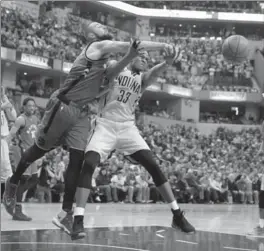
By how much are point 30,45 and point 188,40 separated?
17174 millimetres

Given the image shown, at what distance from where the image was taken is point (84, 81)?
5.51 m

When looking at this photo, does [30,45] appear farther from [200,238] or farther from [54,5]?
[200,238]

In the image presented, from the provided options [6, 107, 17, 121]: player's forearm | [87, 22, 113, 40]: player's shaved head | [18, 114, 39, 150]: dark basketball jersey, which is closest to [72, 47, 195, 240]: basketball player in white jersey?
[87, 22, 113, 40]: player's shaved head

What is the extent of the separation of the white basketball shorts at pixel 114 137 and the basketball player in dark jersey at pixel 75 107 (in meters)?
0.38

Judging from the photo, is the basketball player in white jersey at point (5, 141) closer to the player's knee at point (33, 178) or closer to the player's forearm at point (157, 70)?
the player's knee at point (33, 178)

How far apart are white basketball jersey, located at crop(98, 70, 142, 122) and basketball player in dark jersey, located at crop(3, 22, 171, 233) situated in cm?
12

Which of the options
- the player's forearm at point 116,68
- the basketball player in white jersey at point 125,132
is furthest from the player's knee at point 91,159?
the player's forearm at point 116,68

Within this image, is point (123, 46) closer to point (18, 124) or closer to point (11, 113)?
point (18, 124)

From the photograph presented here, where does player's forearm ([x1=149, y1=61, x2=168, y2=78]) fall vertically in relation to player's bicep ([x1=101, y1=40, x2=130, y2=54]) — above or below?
below

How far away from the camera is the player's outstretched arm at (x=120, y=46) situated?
182 inches

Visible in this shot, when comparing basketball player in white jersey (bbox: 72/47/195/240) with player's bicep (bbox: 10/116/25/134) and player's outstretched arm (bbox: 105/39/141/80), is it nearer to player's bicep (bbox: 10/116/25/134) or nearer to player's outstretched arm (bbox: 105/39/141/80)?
player's outstretched arm (bbox: 105/39/141/80)

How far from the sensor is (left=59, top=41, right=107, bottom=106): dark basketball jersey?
5.42m

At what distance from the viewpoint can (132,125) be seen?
545cm

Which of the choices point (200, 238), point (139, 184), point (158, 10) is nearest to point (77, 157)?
point (200, 238)
